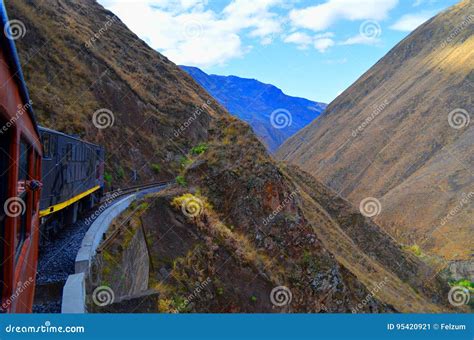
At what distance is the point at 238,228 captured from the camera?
15.5 metres

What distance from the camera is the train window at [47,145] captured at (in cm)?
1183

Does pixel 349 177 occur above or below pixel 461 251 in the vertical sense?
above

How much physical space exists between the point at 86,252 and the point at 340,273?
31.6 ft

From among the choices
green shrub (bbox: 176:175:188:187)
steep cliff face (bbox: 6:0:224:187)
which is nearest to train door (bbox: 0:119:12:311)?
green shrub (bbox: 176:175:188:187)

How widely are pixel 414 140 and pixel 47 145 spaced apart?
78.2 m

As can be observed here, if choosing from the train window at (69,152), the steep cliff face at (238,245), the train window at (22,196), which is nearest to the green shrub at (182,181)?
the steep cliff face at (238,245)

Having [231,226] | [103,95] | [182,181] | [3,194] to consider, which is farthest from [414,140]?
[3,194]

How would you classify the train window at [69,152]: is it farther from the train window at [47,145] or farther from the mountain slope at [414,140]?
the mountain slope at [414,140]

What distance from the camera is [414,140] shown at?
79.6m

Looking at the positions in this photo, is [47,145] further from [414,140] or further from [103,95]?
[414,140]

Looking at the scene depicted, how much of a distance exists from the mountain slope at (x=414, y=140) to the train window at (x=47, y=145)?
40873 mm

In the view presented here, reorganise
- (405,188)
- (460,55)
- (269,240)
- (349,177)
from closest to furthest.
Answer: (269,240) → (405,188) → (349,177) → (460,55)

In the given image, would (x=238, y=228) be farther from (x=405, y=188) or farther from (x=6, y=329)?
(x=405, y=188)

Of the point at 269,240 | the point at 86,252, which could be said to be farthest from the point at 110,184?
the point at 86,252
